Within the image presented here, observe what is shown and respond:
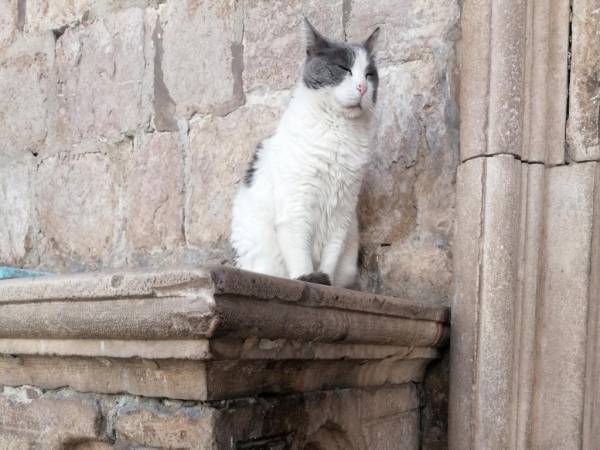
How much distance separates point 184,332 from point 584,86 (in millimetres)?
1135

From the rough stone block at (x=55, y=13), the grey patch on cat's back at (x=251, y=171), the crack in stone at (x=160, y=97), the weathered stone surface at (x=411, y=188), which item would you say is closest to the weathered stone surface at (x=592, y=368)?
the weathered stone surface at (x=411, y=188)

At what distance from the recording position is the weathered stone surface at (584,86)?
154cm

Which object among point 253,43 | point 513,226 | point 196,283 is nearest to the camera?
point 196,283

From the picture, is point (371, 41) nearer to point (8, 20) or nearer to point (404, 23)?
point (404, 23)

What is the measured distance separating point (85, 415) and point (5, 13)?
1.99 m

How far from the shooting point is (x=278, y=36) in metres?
2.04

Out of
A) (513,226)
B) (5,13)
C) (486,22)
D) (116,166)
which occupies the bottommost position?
A: (513,226)

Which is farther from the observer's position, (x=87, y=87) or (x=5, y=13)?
(x=5, y=13)

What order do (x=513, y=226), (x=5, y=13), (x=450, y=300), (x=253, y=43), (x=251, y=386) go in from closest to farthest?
(x=251, y=386) < (x=513, y=226) < (x=450, y=300) < (x=253, y=43) < (x=5, y=13)

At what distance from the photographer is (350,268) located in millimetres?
1702

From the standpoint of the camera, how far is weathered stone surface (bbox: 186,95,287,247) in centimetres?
206

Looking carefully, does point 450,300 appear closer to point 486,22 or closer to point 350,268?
point 350,268

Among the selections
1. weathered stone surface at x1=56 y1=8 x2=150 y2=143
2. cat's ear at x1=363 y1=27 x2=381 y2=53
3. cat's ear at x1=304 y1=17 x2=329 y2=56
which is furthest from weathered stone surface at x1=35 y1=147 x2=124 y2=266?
cat's ear at x1=363 y1=27 x2=381 y2=53

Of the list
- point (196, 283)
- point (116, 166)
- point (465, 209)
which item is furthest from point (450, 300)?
point (116, 166)
